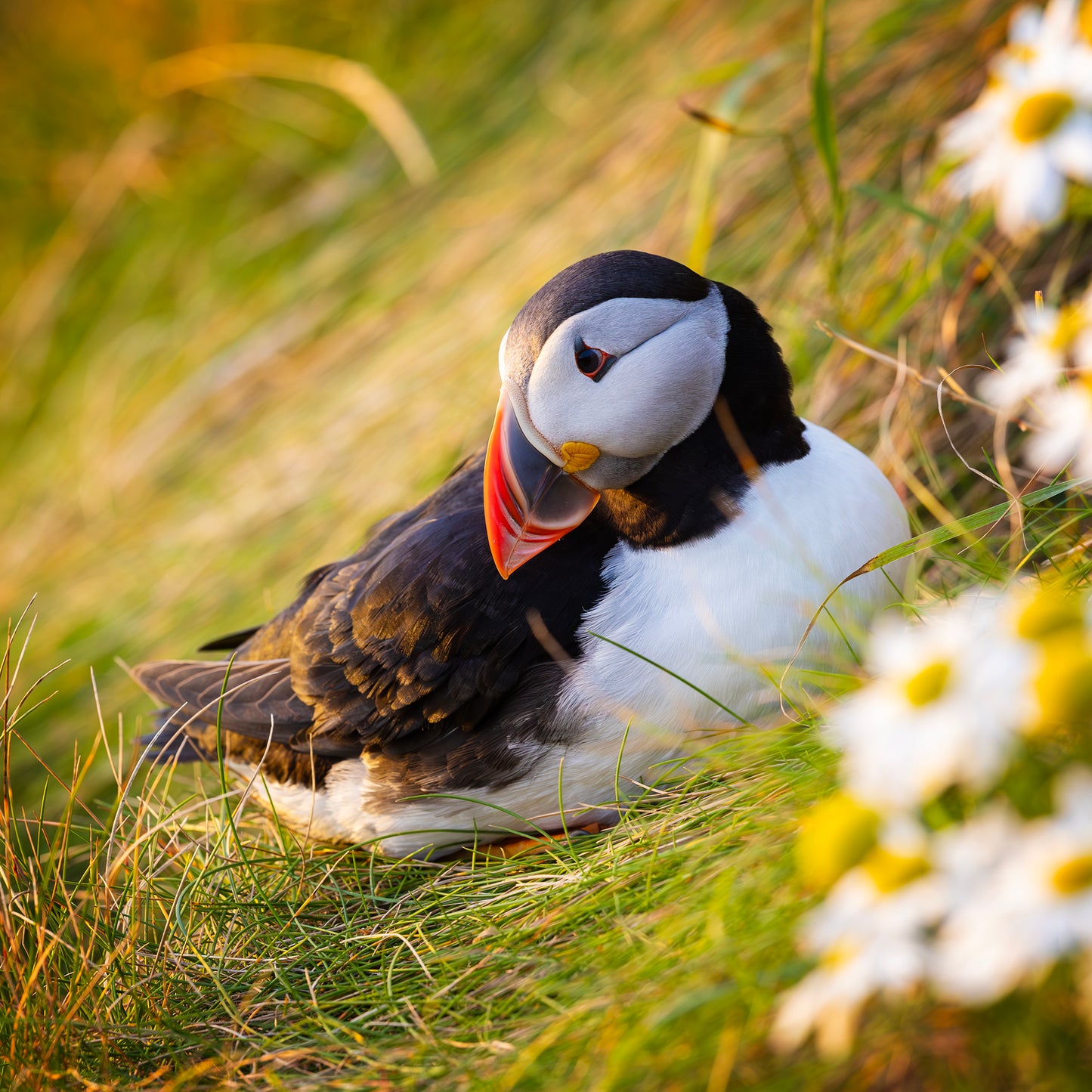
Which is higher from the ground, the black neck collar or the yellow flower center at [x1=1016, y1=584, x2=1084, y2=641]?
the yellow flower center at [x1=1016, y1=584, x2=1084, y2=641]

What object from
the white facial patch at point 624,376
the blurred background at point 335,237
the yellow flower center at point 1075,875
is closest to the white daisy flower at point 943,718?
the yellow flower center at point 1075,875

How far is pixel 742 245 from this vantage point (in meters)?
4.18

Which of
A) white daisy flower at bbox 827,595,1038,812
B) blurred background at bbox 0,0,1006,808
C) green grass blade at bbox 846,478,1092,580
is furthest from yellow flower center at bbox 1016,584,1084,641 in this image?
→ blurred background at bbox 0,0,1006,808

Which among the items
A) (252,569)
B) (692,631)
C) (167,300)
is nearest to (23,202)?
(167,300)

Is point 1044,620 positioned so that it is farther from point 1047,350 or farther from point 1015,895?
point 1047,350

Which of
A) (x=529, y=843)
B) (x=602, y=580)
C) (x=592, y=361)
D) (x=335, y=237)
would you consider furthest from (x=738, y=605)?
(x=335, y=237)

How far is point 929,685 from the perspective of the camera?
112 cm

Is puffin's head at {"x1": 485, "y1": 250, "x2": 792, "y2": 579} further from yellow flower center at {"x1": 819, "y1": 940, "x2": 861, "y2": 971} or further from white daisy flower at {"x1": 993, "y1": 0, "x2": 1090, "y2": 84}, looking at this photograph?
yellow flower center at {"x1": 819, "y1": 940, "x2": 861, "y2": 971}

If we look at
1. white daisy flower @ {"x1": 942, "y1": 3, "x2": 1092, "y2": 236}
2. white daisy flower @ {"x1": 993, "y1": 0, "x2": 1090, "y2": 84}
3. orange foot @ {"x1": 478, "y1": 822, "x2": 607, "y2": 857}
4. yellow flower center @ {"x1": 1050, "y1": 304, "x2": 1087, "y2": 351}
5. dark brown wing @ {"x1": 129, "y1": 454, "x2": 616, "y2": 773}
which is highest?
white daisy flower @ {"x1": 993, "y1": 0, "x2": 1090, "y2": 84}

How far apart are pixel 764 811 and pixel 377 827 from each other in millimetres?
1215

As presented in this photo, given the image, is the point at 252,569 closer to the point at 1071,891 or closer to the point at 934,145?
the point at 934,145

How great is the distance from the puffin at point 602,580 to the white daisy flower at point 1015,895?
0.98 meters

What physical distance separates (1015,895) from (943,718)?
0.18 m

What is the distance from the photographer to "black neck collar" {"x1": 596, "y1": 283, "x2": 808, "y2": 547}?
240 centimetres
